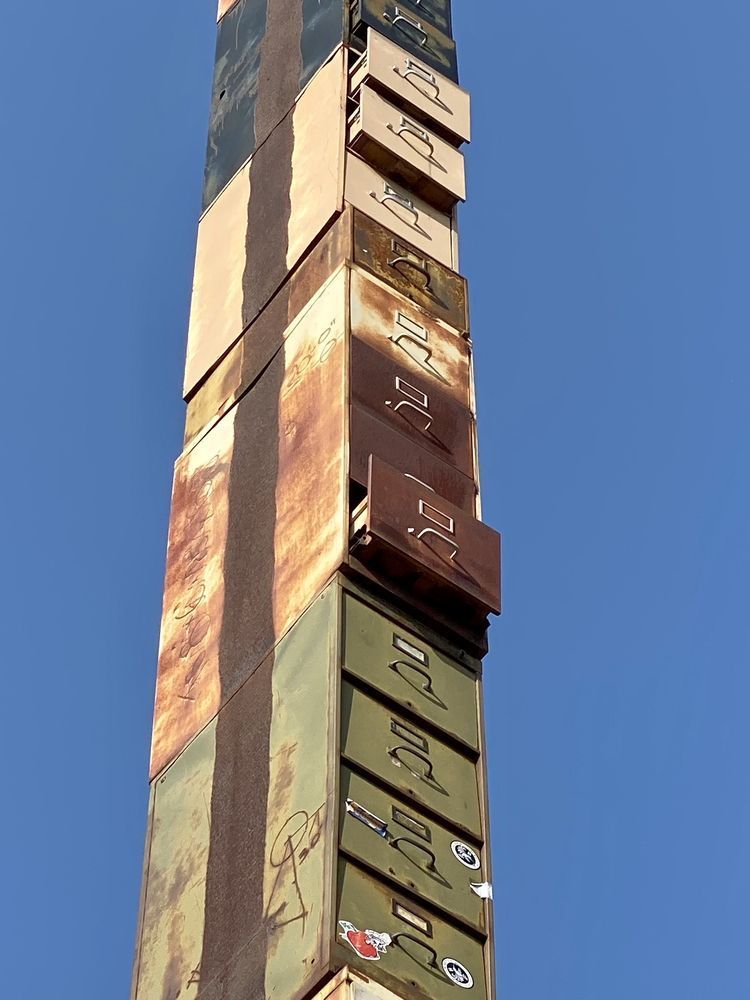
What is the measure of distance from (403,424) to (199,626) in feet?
10.7

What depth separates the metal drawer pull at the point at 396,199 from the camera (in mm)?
32375

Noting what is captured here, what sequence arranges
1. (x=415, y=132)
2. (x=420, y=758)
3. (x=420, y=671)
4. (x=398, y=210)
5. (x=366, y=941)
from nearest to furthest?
1. (x=366, y=941)
2. (x=420, y=758)
3. (x=420, y=671)
4. (x=398, y=210)
5. (x=415, y=132)

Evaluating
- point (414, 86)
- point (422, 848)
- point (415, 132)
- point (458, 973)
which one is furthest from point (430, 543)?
point (414, 86)

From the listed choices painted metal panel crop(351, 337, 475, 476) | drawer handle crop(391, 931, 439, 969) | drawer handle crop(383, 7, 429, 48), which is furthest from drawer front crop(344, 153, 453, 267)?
drawer handle crop(391, 931, 439, 969)

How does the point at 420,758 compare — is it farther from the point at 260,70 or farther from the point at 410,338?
the point at 260,70

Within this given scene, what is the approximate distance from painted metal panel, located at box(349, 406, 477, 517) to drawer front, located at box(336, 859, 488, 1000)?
206 inches

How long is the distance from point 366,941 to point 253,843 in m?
2.27

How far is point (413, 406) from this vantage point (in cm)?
2959

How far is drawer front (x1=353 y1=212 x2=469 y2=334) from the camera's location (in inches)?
1225

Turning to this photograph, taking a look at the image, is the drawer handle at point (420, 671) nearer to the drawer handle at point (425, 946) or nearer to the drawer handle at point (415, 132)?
the drawer handle at point (425, 946)

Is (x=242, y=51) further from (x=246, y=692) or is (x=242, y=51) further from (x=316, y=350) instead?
(x=246, y=692)

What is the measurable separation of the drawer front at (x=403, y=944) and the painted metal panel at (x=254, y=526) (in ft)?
12.9

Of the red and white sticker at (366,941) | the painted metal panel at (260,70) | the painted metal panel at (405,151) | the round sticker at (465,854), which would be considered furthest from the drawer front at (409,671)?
the painted metal panel at (260,70)

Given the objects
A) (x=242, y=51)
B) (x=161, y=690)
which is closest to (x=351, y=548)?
(x=161, y=690)
